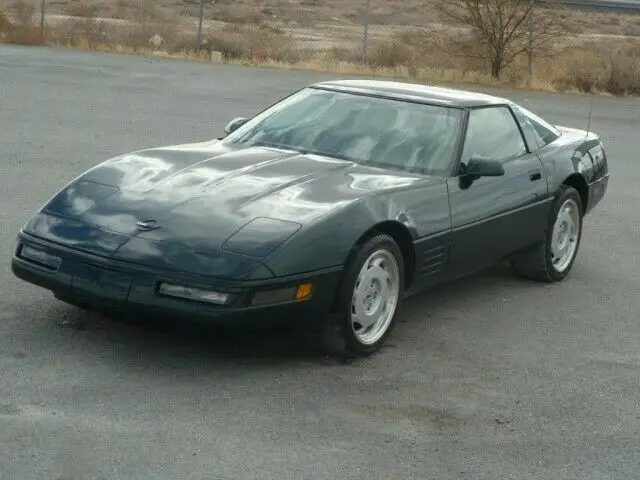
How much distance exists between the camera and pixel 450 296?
8148mm

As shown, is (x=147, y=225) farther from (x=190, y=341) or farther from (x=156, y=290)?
(x=190, y=341)

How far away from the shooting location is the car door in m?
7.31

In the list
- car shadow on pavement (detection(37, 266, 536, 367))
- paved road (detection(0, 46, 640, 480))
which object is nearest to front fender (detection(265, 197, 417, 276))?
car shadow on pavement (detection(37, 266, 536, 367))

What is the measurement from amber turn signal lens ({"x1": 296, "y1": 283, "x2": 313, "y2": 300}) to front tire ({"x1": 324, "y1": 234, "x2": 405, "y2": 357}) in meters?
0.24

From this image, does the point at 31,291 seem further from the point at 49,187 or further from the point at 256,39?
the point at 256,39

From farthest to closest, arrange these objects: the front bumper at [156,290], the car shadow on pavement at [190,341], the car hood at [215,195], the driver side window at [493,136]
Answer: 1. the driver side window at [493,136]
2. the car shadow on pavement at [190,341]
3. the car hood at [215,195]
4. the front bumper at [156,290]

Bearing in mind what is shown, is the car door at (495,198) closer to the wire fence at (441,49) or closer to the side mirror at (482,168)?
the side mirror at (482,168)

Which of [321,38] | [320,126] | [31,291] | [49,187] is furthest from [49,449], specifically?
[321,38]

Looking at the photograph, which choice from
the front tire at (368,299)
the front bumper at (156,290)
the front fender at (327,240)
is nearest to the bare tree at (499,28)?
the front tire at (368,299)

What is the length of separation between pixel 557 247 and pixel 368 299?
2691mm

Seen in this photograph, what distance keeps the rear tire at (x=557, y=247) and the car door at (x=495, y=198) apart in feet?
0.63

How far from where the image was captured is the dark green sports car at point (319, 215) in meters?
5.95

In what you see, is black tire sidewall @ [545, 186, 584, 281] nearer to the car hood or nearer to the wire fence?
the car hood

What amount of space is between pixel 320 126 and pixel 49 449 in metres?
3.38
